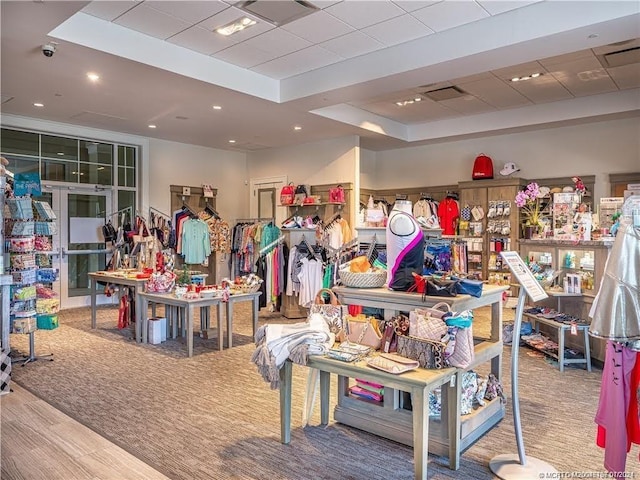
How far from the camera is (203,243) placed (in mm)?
8844

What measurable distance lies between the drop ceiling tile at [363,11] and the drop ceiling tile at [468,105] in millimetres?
3176

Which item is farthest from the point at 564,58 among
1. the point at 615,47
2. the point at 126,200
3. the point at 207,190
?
the point at 126,200

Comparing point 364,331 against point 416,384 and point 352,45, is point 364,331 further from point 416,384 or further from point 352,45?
point 352,45

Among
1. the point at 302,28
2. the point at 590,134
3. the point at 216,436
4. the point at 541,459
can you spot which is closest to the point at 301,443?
the point at 216,436

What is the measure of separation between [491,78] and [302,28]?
2.96 metres

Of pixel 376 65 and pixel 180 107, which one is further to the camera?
pixel 180 107

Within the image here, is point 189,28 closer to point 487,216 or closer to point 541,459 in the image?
point 541,459

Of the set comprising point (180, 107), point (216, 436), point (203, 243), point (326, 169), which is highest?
point (180, 107)

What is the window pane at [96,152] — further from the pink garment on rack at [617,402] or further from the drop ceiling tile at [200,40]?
the pink garment on rack at [617,402]

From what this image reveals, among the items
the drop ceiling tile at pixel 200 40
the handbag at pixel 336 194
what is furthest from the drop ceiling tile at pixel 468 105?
the drop ceiling tile at pixel 200 40

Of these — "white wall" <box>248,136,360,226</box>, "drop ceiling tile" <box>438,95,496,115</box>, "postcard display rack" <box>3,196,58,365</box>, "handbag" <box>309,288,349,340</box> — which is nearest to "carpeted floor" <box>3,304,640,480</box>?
"postcard display rack" <box>3,196,58,365</box>

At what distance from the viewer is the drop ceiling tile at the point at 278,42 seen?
16.1 feet

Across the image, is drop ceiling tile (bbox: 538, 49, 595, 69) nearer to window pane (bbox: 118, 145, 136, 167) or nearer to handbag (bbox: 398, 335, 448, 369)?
handbag (bbox: 398, 335, 448, 369)

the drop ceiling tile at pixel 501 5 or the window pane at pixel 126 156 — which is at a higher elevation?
the drop ceiling tile at pixel 501 5
